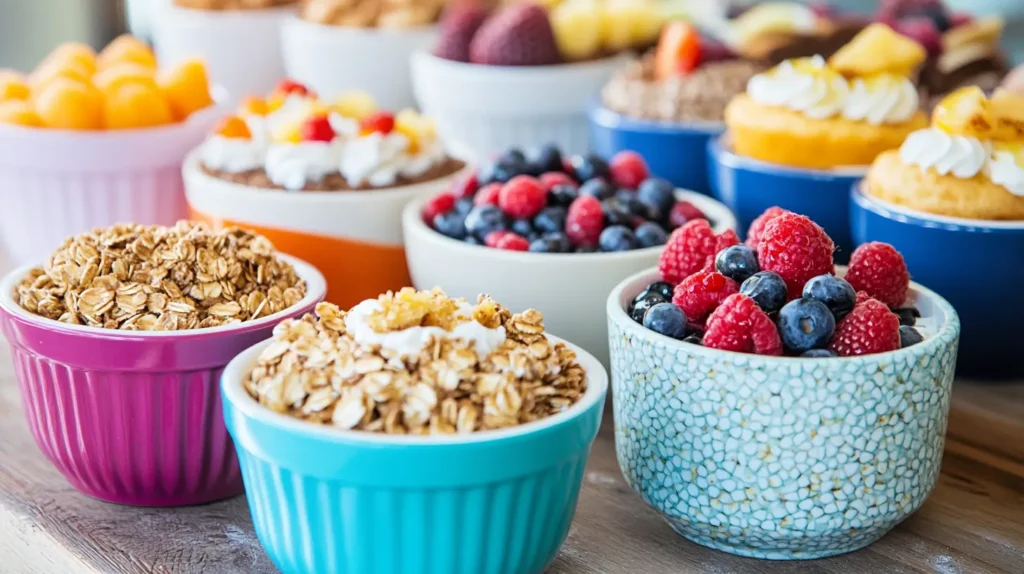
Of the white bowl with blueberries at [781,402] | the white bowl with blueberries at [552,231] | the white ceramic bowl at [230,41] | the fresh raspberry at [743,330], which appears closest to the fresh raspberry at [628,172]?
the white bowl with blueberries at [552,231]

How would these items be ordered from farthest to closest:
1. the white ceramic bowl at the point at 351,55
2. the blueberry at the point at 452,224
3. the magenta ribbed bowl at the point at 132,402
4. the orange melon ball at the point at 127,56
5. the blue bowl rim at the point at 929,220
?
the white ceramic bowl at the point at 351,55 < the orange melon ball at the point at 127,56 < the blueberry at the point at 452,224 < the blue bowl rim at the point at 929,220 < the magenta ribbed bowl at the point at 132,402

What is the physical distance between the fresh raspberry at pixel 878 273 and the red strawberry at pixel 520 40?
1.00 metres

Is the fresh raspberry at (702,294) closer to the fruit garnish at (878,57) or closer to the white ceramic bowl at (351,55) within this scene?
the fruit garnish at (878,57)

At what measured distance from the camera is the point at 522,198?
4.70ft

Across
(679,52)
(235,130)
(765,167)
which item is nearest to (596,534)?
(765,167)

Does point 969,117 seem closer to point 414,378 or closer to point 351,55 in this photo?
point 414,378

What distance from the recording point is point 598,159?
1.58 m

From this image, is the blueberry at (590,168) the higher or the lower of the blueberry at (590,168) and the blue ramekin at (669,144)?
the higher

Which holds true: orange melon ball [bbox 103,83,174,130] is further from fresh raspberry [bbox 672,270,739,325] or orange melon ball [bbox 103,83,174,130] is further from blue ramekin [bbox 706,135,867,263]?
fresh raspberry [bbox 672,270,739,325]

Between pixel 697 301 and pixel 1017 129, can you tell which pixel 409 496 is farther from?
pixel 1017 129

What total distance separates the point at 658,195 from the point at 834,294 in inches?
18.2

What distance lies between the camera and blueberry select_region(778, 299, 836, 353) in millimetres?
1028

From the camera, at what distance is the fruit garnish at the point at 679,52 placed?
6.26ft

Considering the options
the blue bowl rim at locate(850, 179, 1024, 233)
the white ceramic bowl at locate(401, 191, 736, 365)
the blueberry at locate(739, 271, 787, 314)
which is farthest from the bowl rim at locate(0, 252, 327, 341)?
the blue bowl rim at locate(850, 179, 1024, 233)
